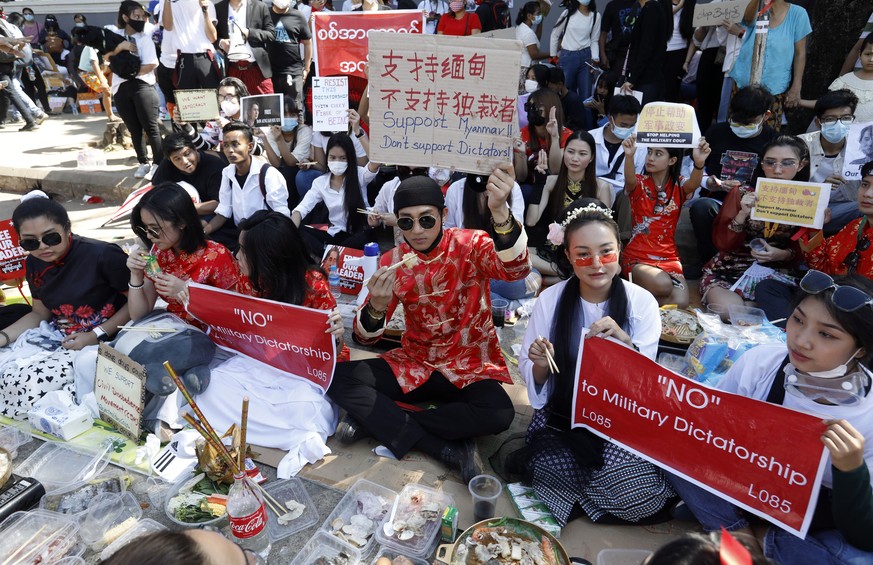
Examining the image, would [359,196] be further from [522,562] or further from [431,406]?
[522,562]

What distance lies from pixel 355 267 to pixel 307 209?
1.16 metres

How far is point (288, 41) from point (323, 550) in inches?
295

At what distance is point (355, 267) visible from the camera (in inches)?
215

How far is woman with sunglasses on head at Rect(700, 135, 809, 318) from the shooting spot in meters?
4.44

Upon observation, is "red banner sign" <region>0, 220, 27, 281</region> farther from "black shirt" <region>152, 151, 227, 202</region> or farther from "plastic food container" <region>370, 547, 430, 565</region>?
"plastic food container" <region>370, 547, 430, 565</region>

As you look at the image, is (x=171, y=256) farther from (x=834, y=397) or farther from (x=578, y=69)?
(x=578, y=69)

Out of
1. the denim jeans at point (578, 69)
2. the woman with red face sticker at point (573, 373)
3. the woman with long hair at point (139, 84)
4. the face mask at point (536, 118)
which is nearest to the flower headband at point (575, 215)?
the woman with red face sticker at point (573, 373)

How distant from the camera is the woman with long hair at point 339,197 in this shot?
231 inches

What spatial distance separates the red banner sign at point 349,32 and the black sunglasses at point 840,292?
456cm

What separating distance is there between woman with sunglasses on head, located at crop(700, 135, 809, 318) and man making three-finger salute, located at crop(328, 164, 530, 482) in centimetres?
228

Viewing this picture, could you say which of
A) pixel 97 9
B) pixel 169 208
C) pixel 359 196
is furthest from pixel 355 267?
pixel 97 9

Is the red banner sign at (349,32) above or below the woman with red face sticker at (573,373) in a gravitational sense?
above

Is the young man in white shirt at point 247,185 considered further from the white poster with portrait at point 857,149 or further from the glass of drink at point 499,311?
the white poster with portrait at point 857,149

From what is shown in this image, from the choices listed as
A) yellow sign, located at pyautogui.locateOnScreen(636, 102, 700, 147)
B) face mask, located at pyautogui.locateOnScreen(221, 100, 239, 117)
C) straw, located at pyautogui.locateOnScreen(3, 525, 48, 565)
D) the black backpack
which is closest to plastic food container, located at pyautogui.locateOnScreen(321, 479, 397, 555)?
straw, located at pyautogui.locateOnScreen(3, 525, 48, 565)
